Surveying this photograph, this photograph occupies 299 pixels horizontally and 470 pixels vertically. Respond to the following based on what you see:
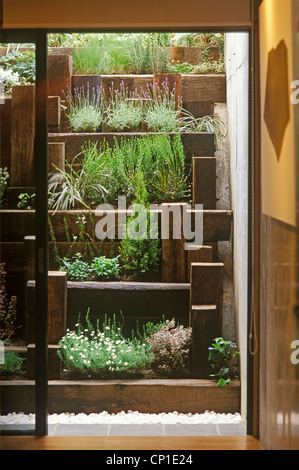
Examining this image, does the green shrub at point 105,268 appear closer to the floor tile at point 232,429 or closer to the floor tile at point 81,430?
the floor tile at point 81,430

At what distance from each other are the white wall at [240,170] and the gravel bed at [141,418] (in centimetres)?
20

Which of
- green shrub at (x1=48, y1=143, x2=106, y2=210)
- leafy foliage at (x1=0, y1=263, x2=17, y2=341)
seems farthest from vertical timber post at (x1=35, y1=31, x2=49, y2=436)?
green shrub at (x1=48, y1=143, x2=106, y2=210)

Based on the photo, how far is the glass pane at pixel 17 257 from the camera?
4156 millimetres

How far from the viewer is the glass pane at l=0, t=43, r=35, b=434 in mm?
4156

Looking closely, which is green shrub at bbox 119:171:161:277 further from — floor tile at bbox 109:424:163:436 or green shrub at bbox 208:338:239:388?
floor tile at bbox 109:424:163:436

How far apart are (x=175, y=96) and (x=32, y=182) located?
8.39ft

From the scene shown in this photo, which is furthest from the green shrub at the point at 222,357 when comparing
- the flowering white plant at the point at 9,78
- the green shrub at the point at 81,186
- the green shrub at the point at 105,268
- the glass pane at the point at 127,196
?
the flowering white plant at the point at 9,78

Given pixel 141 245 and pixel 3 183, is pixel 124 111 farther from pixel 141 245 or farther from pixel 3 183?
pixel 3 183

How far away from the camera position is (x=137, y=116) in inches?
244

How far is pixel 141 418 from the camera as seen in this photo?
4.54 m

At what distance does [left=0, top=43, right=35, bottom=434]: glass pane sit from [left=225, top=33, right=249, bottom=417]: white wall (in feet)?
4.86

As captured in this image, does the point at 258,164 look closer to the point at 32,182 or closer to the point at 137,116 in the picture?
the point at 32,182

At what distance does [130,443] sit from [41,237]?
53.9 inches

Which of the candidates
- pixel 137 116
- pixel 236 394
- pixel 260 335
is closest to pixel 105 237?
pixel 137 116
